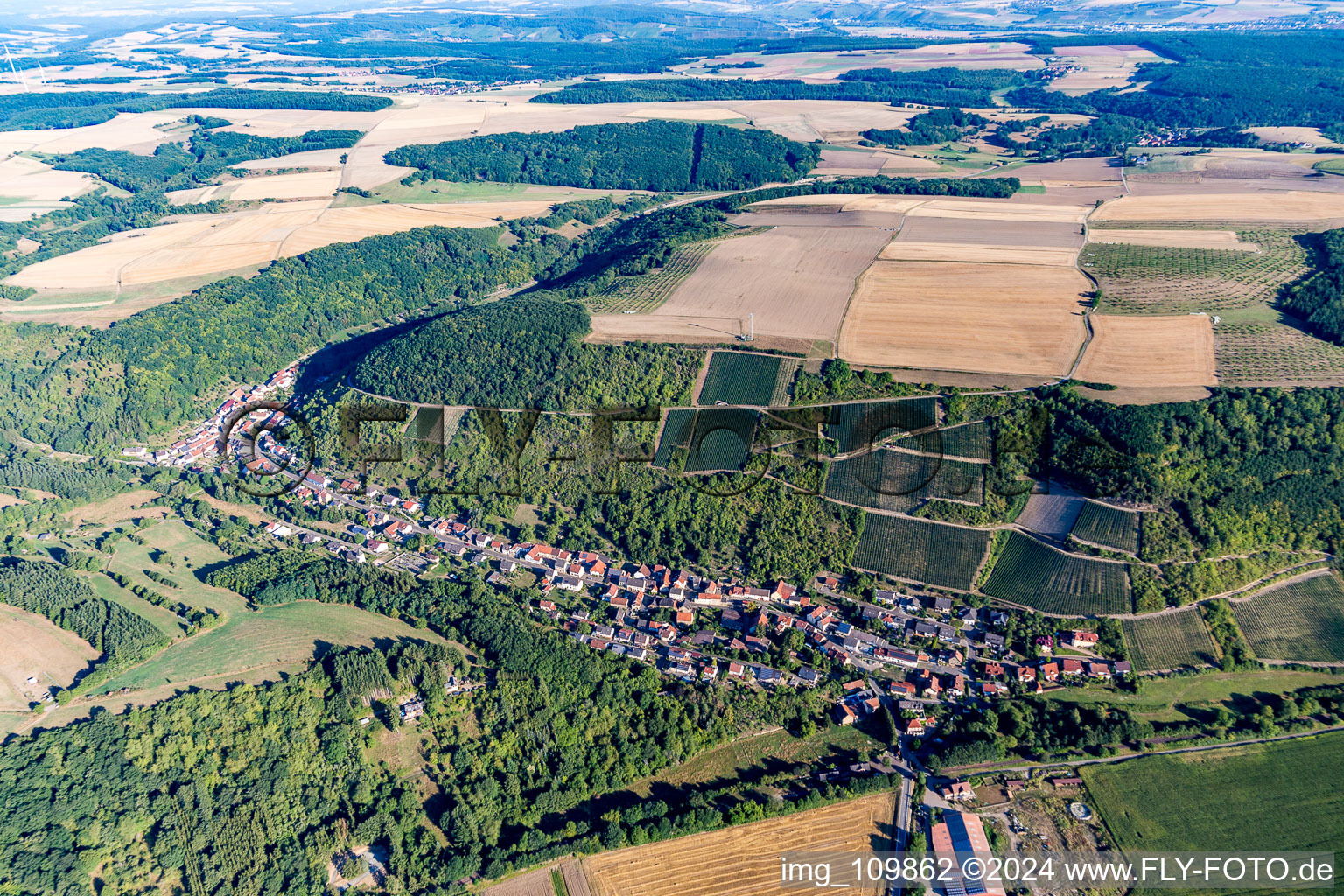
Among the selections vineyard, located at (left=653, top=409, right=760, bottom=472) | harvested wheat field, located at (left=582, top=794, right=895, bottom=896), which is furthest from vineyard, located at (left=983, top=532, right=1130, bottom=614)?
vineyard, located at (left=653, top=409, right=760, bottom=472)

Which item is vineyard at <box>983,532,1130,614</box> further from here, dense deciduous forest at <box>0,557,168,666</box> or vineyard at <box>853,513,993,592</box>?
dense deciduous forest at <box>0,557,168,666</box>

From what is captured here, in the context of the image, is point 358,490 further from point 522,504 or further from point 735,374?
point 735,374

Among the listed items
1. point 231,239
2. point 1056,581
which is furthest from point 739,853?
point 231,239

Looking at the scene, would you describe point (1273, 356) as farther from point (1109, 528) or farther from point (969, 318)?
point (1109, 528)

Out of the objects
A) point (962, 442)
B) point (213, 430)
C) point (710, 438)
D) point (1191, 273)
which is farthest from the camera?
point (213, 430)

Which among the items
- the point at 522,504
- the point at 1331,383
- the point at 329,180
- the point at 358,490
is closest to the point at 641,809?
the point at 522,504
